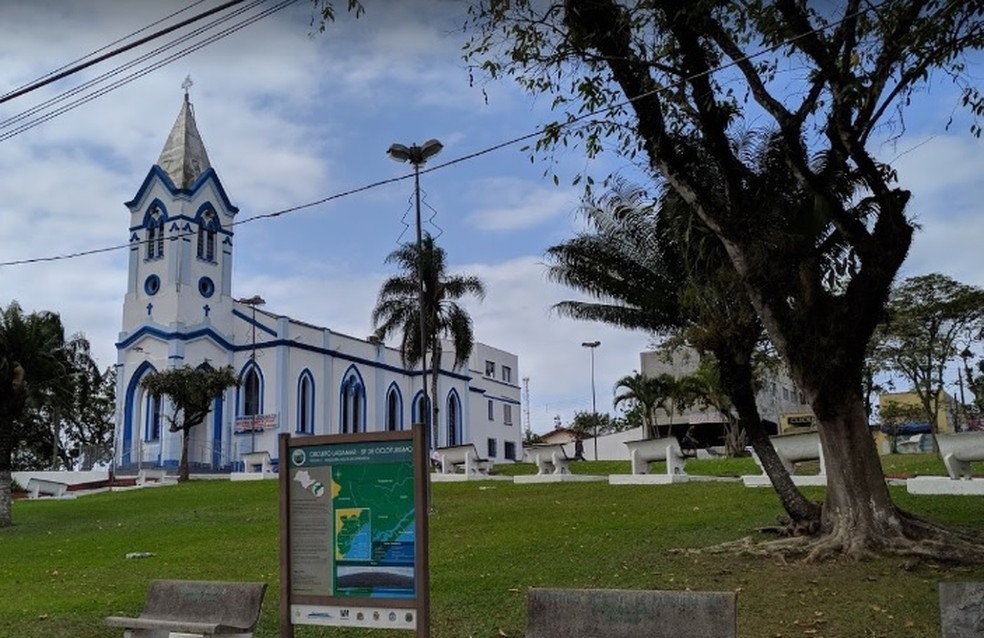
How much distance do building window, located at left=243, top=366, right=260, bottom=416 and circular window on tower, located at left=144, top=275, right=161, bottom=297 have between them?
6173 millimetres

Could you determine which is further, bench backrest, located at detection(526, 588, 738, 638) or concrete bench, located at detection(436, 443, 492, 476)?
concrete bench, located at detection(436, 443, 492, 476)

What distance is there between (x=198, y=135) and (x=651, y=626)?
53052 millimetres

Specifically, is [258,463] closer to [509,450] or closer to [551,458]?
[551,458]

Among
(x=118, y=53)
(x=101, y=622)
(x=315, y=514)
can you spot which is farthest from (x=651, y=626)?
(x=118, y=53)

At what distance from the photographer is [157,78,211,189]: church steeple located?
Result: 166 feet

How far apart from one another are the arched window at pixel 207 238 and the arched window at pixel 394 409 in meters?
13.4

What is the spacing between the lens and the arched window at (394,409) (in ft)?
189

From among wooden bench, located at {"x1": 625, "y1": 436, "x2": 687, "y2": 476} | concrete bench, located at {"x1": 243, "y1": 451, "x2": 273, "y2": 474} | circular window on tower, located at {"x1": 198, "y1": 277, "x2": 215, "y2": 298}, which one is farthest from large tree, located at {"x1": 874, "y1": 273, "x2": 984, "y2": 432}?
circular window on tower, located at {"x1": 198, "y1": 277, "x2": 215, "y2": 298}

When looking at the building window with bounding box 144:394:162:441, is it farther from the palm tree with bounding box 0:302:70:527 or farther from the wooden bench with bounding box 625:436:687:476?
the wooden bench with bounding box 625:436:687:476

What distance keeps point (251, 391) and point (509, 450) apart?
1032 inches

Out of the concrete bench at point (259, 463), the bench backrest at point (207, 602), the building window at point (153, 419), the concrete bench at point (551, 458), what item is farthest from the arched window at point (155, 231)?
the bench backrest at point (207, 602)

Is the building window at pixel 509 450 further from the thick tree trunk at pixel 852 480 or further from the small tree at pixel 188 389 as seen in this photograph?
the thick tree trunk at pixel 852 480

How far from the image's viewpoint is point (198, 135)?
178 ft

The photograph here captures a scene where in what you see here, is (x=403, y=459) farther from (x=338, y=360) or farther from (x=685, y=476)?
(x=338, y=360)
